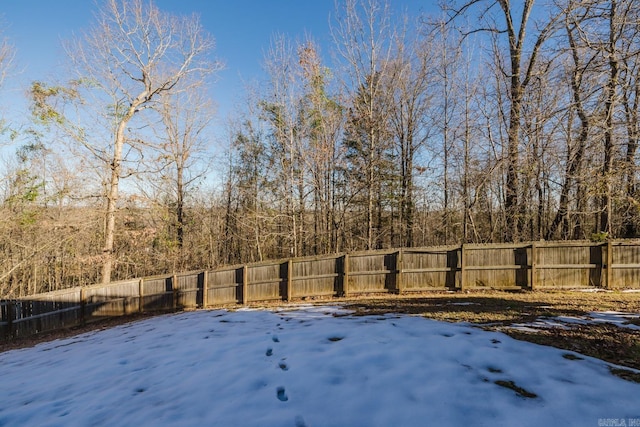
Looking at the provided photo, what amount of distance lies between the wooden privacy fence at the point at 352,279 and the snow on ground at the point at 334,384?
5186 millimetres

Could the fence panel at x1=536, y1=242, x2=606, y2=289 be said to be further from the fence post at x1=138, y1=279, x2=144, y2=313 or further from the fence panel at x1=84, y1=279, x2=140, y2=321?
the fence panel at x1=84, y1=279, x2=140, y2=321

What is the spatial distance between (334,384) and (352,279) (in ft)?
23.6

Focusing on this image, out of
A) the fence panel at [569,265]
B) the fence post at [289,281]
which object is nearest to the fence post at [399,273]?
the fence post at [289,281]

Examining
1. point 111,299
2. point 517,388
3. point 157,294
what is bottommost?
point 111,299

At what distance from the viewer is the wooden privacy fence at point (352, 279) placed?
29.2 ft

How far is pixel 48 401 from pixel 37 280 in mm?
18908

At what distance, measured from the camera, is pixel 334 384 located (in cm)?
283

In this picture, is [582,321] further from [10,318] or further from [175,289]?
[10,318]

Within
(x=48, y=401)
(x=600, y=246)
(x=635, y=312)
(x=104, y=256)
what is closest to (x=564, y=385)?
(x=635, y=312)

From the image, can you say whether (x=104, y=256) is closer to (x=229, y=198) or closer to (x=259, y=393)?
(x=229, y=198)

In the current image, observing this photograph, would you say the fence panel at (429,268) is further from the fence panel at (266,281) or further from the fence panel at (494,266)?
the fence panel at (266,281)

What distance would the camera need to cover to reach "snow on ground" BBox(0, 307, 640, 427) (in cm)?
235

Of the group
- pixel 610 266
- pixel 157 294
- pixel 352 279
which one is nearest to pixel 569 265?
pixel 610 266

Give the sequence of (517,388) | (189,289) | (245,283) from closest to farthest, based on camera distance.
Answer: (517,388), (245,283), (189,289)
